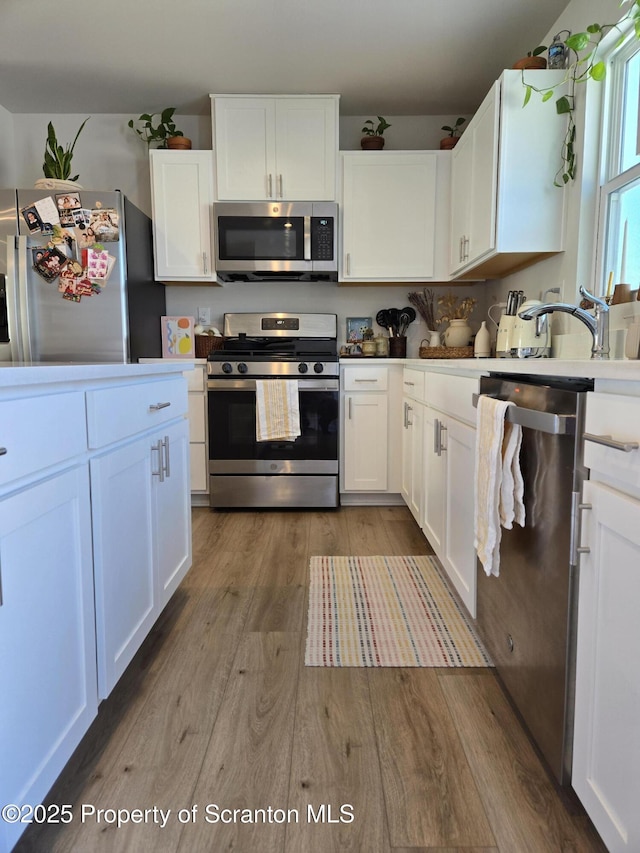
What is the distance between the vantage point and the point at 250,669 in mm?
1559

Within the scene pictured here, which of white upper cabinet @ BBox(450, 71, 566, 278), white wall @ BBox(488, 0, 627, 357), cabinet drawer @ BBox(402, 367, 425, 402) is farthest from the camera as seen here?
cabinet drawer @ BBox(402, 367, 425, 402)

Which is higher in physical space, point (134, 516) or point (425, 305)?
point (425, 305)

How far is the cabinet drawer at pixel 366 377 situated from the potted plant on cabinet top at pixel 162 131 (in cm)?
174

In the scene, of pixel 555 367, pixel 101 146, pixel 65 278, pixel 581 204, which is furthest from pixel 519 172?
pixel 101 146

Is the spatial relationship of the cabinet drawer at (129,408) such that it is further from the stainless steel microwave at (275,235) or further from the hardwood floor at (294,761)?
the stainless steel microwave at (275,235)

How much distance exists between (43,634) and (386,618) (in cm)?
122

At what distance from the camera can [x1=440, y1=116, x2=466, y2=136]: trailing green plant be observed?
3287mm

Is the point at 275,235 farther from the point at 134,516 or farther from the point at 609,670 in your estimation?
the point at 609,670

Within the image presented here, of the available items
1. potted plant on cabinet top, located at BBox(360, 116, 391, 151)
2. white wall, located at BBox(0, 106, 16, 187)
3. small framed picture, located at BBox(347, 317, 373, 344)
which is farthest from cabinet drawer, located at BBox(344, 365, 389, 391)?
white wall, located at BBox(0, 106, 16, 187)

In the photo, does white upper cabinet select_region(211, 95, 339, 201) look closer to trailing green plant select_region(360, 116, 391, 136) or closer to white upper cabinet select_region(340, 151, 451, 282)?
white upper cabinet select_region(340, 151, 451, 282)

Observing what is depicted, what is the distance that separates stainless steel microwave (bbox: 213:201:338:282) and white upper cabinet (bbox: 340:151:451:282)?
137 millimetres

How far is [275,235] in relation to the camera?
3.22 meters

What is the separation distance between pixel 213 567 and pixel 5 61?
2.93m

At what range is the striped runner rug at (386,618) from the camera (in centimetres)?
163
